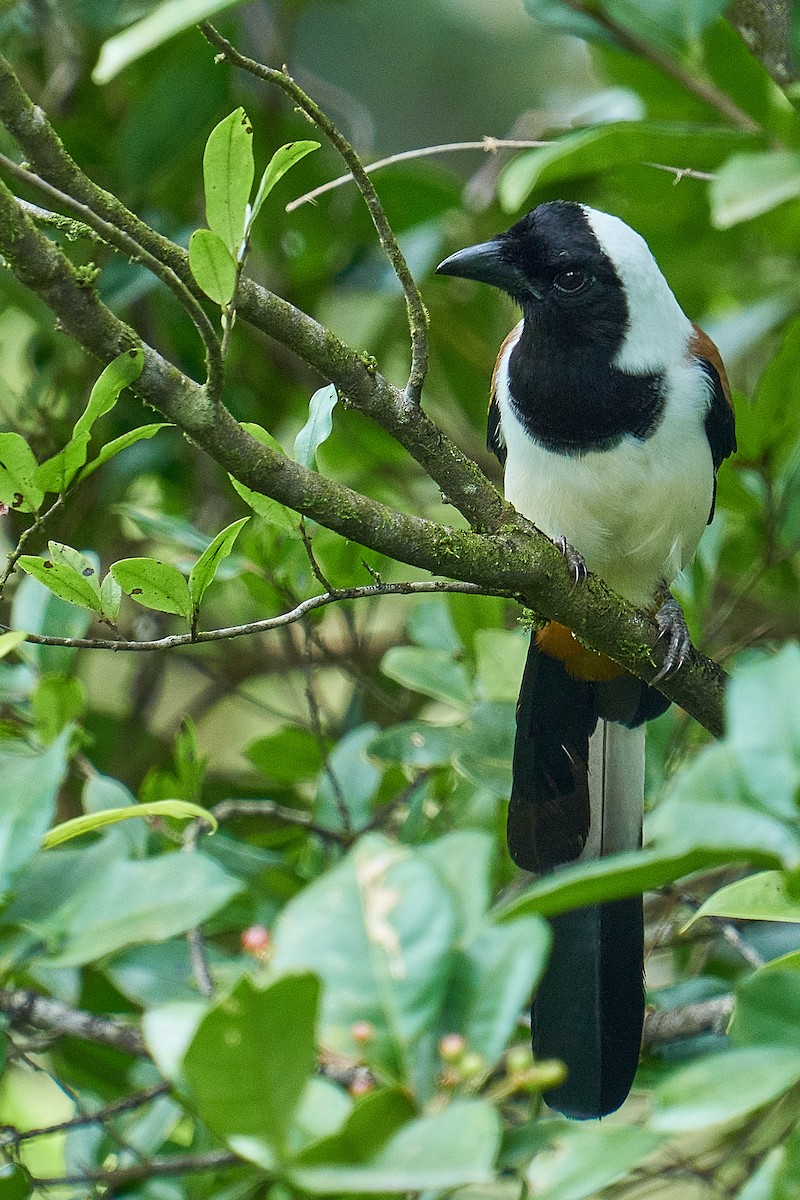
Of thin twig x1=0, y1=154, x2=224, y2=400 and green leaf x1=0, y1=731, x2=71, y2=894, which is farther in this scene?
thin twig x1=0, y1=154, x2=224, y2=400

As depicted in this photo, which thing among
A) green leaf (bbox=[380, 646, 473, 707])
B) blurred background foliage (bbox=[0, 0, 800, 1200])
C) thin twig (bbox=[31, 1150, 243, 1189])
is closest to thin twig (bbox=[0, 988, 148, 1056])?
blurred background foliage (bbox=[0, 0, 800, 1200])

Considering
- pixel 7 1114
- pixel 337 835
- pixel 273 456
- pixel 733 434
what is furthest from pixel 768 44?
pixel 7 1114

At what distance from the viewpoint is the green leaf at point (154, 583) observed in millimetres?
1426

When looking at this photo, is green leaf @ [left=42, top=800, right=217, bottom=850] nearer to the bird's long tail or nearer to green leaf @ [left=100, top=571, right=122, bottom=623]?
green leaf @ [left=100, top=571, right=122, bottom=623]

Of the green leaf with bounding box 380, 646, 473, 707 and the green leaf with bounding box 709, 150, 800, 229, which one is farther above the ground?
the green leaf with bounding box 709, 150, 800, 229

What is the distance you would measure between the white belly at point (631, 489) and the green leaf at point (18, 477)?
1.20 meters

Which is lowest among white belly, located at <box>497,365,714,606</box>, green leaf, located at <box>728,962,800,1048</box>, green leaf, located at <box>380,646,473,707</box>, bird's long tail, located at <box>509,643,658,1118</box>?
bird's long tail, located at <box>509,643,658,1118</box>

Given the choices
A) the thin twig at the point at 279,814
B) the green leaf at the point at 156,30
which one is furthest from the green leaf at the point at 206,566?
the thin twig at the point at 279,814

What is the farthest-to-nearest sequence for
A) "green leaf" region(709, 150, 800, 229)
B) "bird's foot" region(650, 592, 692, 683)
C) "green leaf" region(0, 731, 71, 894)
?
"bird's foot" region(650, 592, 692, 683) → "green leaf" region(709, 150, 800, 229) → "green leaf" region(0, 731, 71, 894)

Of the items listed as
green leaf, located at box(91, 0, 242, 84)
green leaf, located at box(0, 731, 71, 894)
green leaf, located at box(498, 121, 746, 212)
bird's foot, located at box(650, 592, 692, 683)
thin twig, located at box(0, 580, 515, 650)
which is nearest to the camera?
green leaf, located at box(0, 731, 71, 894)

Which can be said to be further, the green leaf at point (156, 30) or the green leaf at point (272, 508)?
the green leaf at point (272, 508)

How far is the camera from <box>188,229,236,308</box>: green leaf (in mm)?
1196

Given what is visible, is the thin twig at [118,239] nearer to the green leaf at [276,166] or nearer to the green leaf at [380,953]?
the green leaf at [276,166]

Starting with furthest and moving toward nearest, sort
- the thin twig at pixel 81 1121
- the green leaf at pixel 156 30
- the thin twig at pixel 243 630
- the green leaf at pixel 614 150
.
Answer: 1. the green leaf at pixel 614 150
2. the thin twig at pixel 81 1121
3. the thin twig at pixel 243 630
4. the green leaf at pixel 156 30
